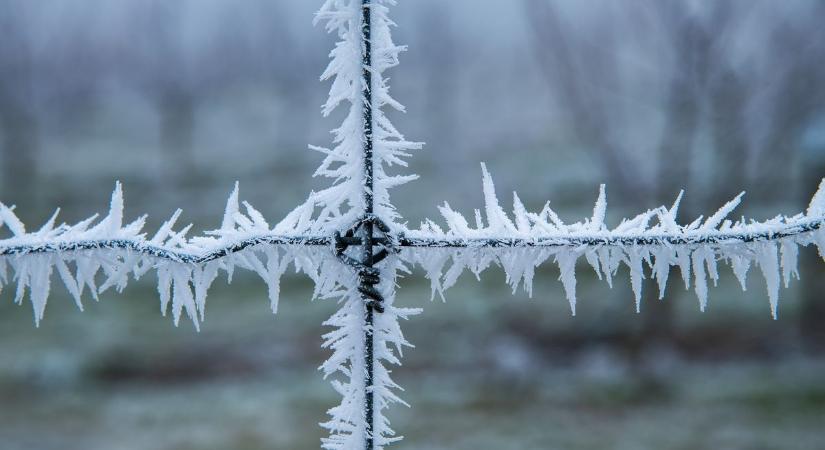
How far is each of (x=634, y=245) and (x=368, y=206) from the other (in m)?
0.26

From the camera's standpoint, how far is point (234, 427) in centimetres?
491

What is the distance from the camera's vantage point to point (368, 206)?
0.72 metres

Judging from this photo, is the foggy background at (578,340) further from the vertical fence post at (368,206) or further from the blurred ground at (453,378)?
the vertical fence post at (368,206)

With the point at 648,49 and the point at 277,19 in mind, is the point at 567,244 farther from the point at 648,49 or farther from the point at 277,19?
the point at 277,19

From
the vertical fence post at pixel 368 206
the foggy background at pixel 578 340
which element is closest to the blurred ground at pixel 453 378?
the foggy background at pixel 578 340

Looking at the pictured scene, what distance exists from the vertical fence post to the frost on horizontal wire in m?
0.05

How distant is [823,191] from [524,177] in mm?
11783

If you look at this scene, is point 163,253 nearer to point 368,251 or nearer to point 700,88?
point 368,251

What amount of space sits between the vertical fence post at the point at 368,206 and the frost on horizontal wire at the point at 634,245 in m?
0.05

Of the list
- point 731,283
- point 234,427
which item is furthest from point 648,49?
point 234,427

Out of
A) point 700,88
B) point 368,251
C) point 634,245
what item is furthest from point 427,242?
point 700,88

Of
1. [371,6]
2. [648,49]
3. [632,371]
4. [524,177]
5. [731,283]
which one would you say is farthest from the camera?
[524,177]

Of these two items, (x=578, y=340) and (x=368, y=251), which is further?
(x=578, y=340)

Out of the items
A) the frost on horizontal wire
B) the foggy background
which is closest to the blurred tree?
the foggy background
